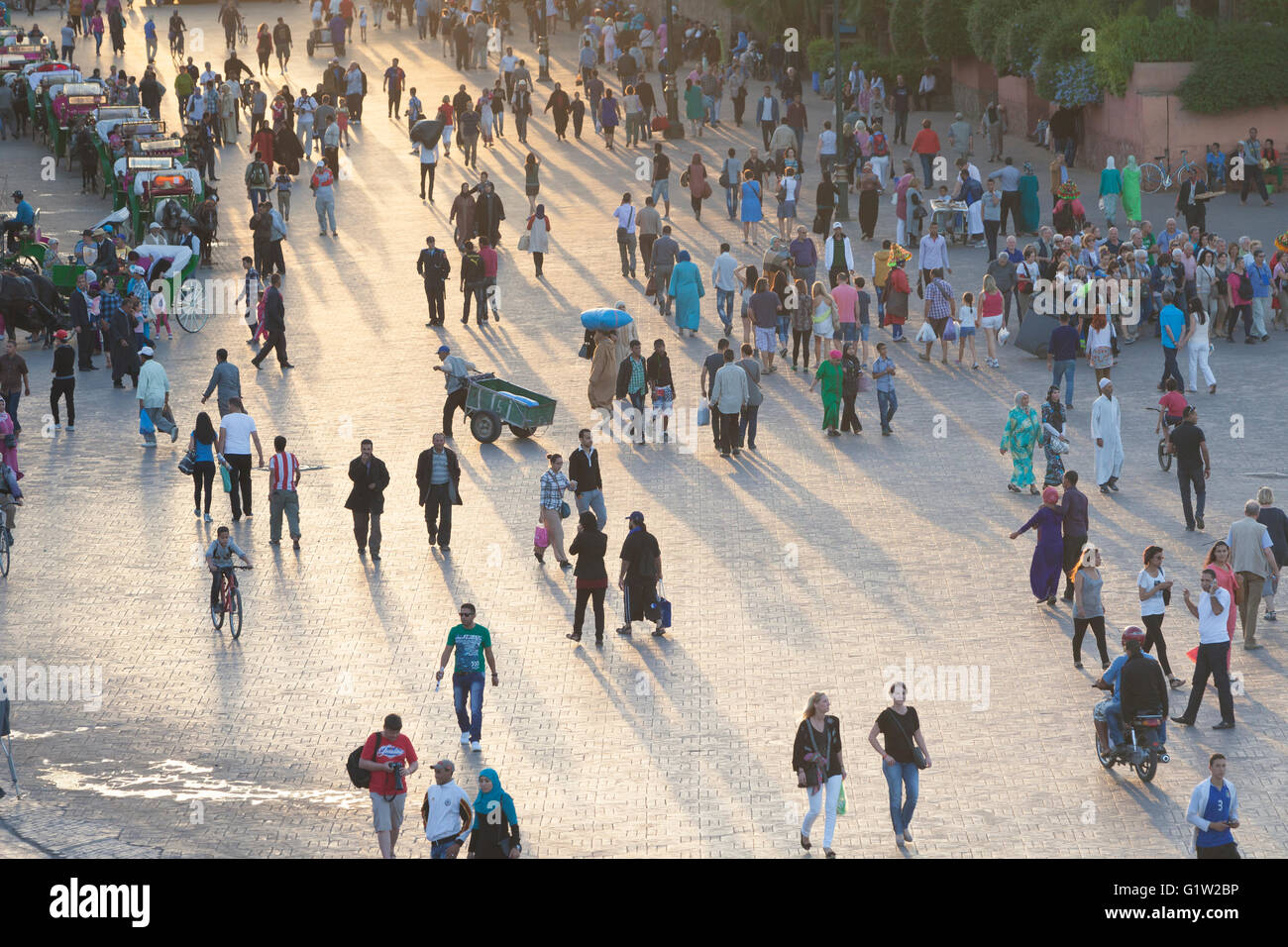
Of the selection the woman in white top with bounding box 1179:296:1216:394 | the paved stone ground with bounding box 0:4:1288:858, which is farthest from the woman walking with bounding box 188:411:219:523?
the woman in white top with bounding box 1179:296:1216:394

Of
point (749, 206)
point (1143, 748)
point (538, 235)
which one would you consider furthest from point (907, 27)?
point (1143, 748)

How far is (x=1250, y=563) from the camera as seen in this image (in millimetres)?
16062

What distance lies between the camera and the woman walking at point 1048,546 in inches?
672

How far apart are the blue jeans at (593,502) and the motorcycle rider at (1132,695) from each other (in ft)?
21.1

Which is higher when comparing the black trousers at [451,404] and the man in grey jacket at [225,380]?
the man in grey jacket at [225,380]

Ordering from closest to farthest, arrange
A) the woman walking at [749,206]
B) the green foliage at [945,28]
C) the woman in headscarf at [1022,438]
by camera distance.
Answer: the woman in headscarf at [1022,438] < the woman walking at [749,206] < the green foliage at [945,28]

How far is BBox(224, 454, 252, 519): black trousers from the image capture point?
20.5 meters

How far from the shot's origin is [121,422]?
79.5ft

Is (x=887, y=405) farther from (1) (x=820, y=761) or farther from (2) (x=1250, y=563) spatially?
(1) (x=820, y=761)

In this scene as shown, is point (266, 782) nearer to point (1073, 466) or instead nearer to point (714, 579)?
point (714, 579)

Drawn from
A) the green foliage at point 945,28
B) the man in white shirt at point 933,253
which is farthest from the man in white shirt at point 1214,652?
the green foliage at point 945,28

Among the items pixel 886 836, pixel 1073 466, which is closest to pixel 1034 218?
pixel 1073 466

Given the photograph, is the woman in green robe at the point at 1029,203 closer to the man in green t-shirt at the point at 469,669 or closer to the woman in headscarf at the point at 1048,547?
the woman in headscarf at the point at 1048,547

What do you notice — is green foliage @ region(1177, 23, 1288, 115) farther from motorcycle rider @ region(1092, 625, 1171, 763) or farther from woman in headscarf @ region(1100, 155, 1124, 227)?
motorcycle rider @ region(1092, 625, 1171, 763)
